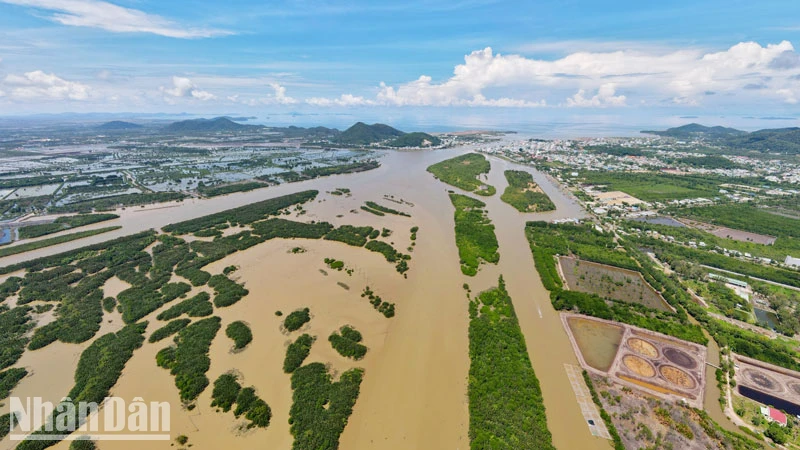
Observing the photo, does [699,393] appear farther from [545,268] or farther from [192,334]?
[192,334]

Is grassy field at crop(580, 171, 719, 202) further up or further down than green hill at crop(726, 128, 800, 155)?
further down

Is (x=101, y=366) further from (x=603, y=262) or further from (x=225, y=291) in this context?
(x=603, y=262)

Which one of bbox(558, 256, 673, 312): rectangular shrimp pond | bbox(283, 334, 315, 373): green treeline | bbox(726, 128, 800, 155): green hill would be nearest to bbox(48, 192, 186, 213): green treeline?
bbox(283, 334, 315, 373): green treeline

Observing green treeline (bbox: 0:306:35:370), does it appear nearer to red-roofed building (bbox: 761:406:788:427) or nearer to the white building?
red-roofed building (bbox: 761:406:788:427)

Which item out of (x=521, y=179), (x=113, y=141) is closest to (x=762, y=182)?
(x=521, y=179)

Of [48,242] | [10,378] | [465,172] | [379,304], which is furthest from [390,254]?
[465,172]

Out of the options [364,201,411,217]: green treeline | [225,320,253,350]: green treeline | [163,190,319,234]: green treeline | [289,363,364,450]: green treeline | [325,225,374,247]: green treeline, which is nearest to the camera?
[289,363,364,450]: green treeline

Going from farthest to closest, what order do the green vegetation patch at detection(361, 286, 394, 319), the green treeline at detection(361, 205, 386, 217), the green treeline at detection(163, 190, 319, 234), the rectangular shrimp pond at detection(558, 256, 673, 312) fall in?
the green treeline at detection(361, 205, 386, 217)
the green treeline at detection(163, 190, 319, 234)
the rectangular shrimp pond at detection(558, 256, 673, 312)
the green vegetation patch at detection(361, 286, 394, 319)
